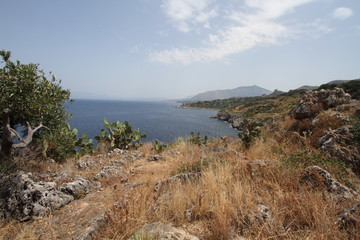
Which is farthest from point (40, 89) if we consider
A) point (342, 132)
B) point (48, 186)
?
point (342, 132)

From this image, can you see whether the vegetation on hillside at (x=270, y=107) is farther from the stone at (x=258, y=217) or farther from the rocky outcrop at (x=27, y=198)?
the rocky outcrop at (x=27, y=198)

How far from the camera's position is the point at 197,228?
2604mm

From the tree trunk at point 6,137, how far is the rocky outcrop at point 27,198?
1444mm

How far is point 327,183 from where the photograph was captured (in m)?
3.14

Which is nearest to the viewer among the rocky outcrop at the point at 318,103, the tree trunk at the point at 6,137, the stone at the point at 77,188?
the stone at the point at 77,188

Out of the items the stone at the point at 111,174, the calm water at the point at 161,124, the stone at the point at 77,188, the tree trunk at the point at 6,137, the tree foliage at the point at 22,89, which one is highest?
the tree foliage at the point at 22,89

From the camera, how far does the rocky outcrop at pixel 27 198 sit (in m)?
3.24

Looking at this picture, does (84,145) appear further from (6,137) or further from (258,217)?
(258,217)

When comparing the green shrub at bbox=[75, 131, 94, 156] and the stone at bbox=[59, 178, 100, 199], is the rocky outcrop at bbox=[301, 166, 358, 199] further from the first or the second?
the green shrub at bbox=[75, 131, 94, 156]

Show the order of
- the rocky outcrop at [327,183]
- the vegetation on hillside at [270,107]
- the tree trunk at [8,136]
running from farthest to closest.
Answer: the vegetation on hillside at [270,107]
the tree trunk at [8,136]
the rocky outcrop at [327,183]

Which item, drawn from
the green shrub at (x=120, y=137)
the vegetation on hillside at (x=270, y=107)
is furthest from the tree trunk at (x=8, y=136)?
the vegetation on hillside at (x=270, y=107)

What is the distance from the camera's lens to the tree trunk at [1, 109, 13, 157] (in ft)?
14.8

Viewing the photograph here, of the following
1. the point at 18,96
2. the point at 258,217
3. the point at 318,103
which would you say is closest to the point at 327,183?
the point at 258,217

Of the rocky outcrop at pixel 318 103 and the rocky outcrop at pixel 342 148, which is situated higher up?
the rocky outcrop at pixel 318 103
